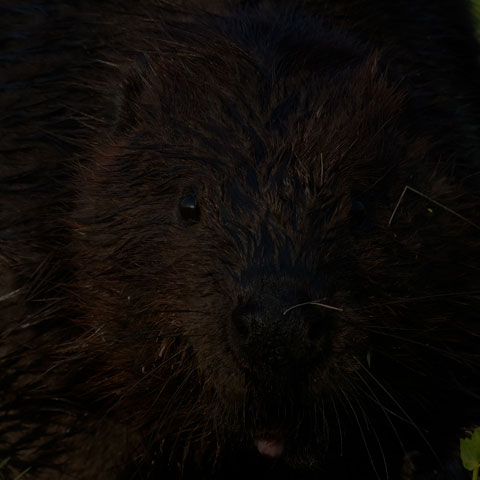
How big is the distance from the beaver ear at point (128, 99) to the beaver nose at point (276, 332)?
1046 mm

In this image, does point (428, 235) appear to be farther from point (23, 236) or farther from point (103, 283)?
point (23, 236)

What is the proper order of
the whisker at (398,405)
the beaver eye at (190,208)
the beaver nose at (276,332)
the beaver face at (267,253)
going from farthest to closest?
the beaver eye at (190,208), the whisker at (398,405), the beaver face at (267,253), the beaver nose at (276,332)

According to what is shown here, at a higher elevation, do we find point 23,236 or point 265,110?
point 265,110

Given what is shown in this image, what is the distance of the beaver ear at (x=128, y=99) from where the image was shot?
367cm

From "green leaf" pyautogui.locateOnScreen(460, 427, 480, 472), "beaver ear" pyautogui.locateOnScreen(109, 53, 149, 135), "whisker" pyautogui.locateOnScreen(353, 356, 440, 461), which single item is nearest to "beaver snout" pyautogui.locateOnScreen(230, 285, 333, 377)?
"whisker" pyautogui.locateOnScreen(353, 356, 440, 461)

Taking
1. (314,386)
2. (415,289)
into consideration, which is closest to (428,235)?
(415,289)

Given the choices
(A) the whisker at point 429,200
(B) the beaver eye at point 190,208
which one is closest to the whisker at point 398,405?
(A) the whisker at point 429,200

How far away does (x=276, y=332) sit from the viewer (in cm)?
278

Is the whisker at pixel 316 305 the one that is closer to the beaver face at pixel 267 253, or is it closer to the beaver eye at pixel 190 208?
the beaver face at pixel 267 253

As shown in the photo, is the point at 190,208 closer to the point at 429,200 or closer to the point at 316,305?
the point at 316,305

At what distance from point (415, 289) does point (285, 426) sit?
59 cm

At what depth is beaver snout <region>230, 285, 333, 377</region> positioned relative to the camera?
2.79 meters

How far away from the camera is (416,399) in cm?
341

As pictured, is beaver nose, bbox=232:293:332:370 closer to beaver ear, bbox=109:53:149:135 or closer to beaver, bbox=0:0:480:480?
beaver, bbox=0:0:480:480
